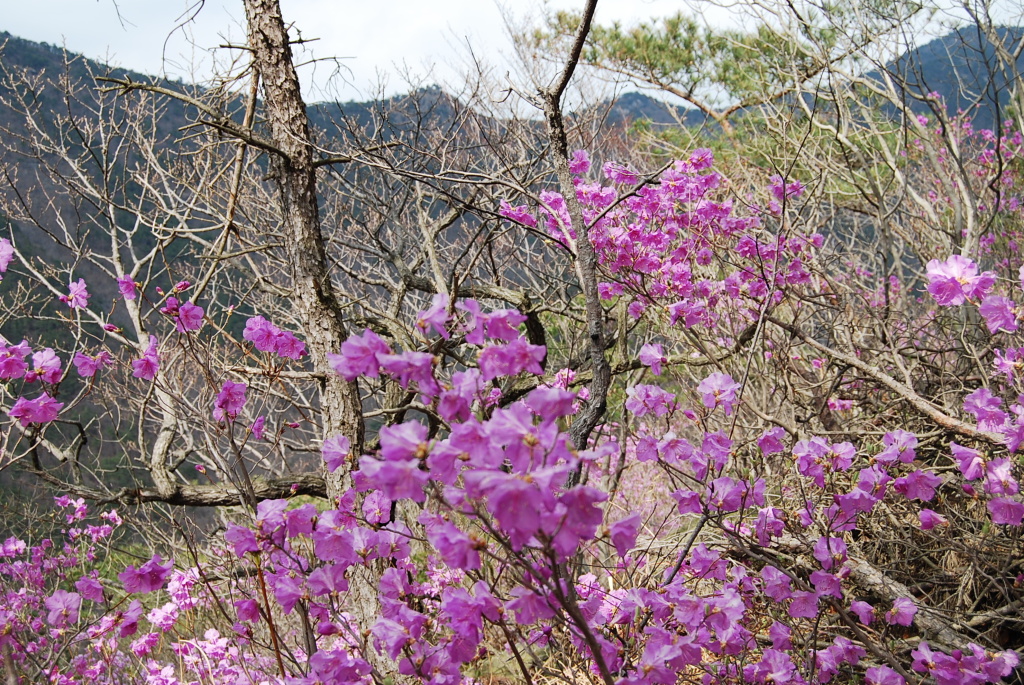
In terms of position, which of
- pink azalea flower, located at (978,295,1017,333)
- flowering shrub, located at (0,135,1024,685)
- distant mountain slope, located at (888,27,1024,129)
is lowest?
flowering shrub, located at (0,135,1024,685)

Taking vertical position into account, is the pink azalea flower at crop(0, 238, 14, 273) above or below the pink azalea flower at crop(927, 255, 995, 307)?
above

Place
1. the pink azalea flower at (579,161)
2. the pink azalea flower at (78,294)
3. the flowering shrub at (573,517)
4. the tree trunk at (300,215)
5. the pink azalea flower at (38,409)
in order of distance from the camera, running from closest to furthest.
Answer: the flowering shrub at (573,517) < the pink azalea flower at (38,409) < the pink azalea flower at (78,294) < the pink azalea flower at (579,161) < the tree trunk at (300,215)

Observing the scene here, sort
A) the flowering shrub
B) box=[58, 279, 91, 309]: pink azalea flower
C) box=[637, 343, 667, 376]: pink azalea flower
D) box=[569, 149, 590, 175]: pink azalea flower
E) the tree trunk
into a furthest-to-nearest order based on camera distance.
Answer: the tree trunk < box=[569, 149, 590, 175]: pink azalea flower < box=[58, 279, 91, 309]: pink azalea flower < box=[637, 343, 667, 376]: pink azalea flower < the flowering shrub

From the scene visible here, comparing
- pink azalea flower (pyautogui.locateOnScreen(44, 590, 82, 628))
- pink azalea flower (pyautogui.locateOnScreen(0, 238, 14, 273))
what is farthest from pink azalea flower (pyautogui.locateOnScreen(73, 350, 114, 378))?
pink azalea flower (pyautogui.locateOnScreen(44, 590, 82, 628))

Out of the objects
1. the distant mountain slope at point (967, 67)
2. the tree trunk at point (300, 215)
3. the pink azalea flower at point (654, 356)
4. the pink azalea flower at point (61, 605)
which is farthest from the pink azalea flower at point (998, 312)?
the pink azalea flower at point (61, 605)

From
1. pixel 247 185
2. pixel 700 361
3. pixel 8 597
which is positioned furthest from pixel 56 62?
pixel 700 361

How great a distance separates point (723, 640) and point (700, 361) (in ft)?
7.10

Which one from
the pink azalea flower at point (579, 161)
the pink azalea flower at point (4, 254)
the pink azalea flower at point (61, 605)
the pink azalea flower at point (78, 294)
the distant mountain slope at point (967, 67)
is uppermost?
the distant mountain slope at point (967, 67)

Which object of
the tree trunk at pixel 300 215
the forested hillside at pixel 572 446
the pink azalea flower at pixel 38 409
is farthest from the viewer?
the tree trunk at pixel 300 215

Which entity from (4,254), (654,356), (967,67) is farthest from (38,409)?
(967,67)

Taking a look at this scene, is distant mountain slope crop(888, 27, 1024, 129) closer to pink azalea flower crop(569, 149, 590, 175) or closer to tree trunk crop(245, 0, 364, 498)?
pink azalea flower crop(569, 149, 590, 175)

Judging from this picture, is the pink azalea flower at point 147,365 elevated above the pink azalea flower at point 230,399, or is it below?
above

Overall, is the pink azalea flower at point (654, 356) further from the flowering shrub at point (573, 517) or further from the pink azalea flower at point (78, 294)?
the pink azalea flower at point (78, 294)

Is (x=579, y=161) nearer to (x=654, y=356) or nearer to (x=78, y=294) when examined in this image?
(x=654, y=356)
